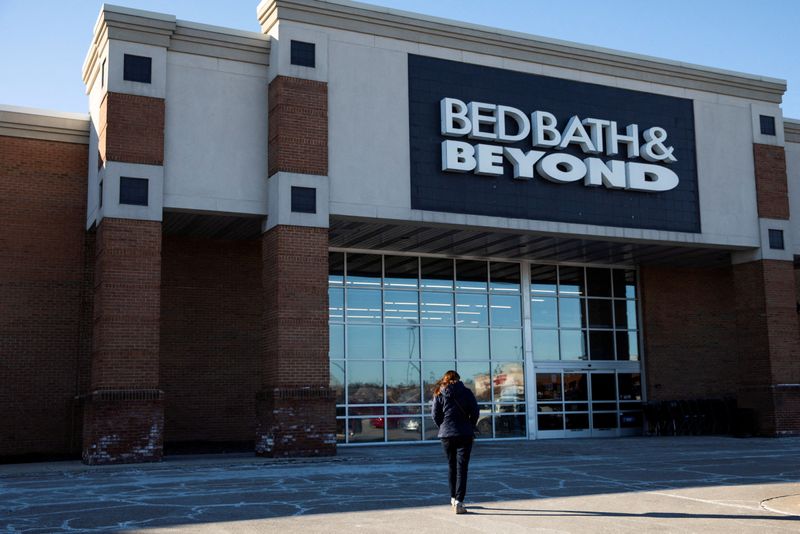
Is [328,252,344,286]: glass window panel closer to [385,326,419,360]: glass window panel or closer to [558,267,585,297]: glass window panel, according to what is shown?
[385,326,419,360]: glass window panel

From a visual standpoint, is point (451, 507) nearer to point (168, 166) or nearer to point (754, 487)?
point (754, 487)

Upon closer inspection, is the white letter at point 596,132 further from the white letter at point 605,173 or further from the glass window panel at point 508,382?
the glass window panel at point 508,382

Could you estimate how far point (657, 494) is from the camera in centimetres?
1302

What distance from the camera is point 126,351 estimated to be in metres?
20.3

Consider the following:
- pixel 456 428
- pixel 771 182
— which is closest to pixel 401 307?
pixel 771 182

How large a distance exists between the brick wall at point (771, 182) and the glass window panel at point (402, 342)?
11.5 meters

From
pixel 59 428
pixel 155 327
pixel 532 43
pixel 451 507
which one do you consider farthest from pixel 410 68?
pixel 451 507

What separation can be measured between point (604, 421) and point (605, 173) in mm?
9279

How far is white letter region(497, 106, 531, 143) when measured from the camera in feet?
79.6

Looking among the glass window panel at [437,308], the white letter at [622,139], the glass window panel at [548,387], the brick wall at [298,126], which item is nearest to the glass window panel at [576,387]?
the glass window panel at [548,387]

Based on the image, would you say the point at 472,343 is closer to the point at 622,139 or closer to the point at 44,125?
the point at 622,139

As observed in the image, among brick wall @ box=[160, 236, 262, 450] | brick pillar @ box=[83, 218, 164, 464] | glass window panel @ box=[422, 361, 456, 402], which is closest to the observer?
brick pillar @ box=[83, 218, 164, 464]

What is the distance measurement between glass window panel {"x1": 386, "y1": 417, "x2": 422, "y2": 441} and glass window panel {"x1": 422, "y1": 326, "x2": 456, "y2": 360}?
2.00 meters

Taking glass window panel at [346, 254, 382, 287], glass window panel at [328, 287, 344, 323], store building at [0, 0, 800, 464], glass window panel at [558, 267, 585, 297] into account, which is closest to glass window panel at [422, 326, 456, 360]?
store building at [0, 0, 800, 464]
